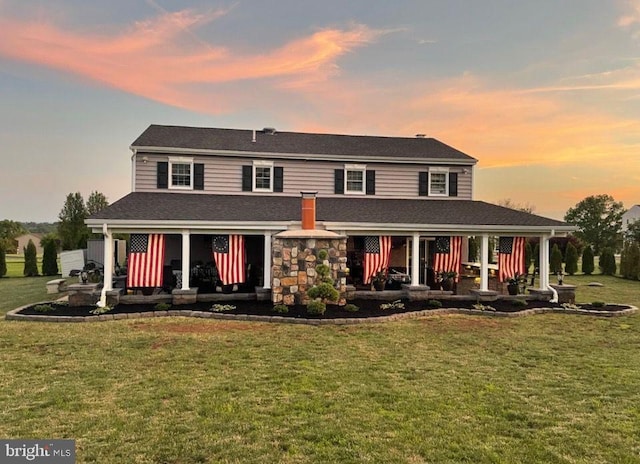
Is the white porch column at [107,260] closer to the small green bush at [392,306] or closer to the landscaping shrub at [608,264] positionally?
the small green bush at [392,306]

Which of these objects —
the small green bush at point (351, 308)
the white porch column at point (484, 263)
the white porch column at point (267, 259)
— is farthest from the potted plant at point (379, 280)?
the white porch column at point (267, 259)

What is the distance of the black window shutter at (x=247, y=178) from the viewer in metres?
16.7

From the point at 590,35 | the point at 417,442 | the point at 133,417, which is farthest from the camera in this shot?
the point at 590,35

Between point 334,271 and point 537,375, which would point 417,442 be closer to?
point 537,375

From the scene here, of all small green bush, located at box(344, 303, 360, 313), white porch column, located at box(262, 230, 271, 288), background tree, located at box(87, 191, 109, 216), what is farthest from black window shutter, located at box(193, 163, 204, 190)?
background tree, located at box(87, 191, 109, 216)

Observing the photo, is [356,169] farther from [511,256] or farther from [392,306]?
[511,256]

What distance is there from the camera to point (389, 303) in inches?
527

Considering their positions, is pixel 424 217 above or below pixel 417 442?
above

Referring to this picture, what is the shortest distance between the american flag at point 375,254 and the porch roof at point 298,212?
700 millimetres

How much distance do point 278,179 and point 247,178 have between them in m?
1.32

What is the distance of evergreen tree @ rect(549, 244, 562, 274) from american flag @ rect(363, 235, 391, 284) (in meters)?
18.8

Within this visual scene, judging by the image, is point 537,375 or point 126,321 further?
point 126,321

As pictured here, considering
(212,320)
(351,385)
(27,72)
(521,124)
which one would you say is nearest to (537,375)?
(351,385)

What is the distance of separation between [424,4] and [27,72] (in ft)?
57.3
